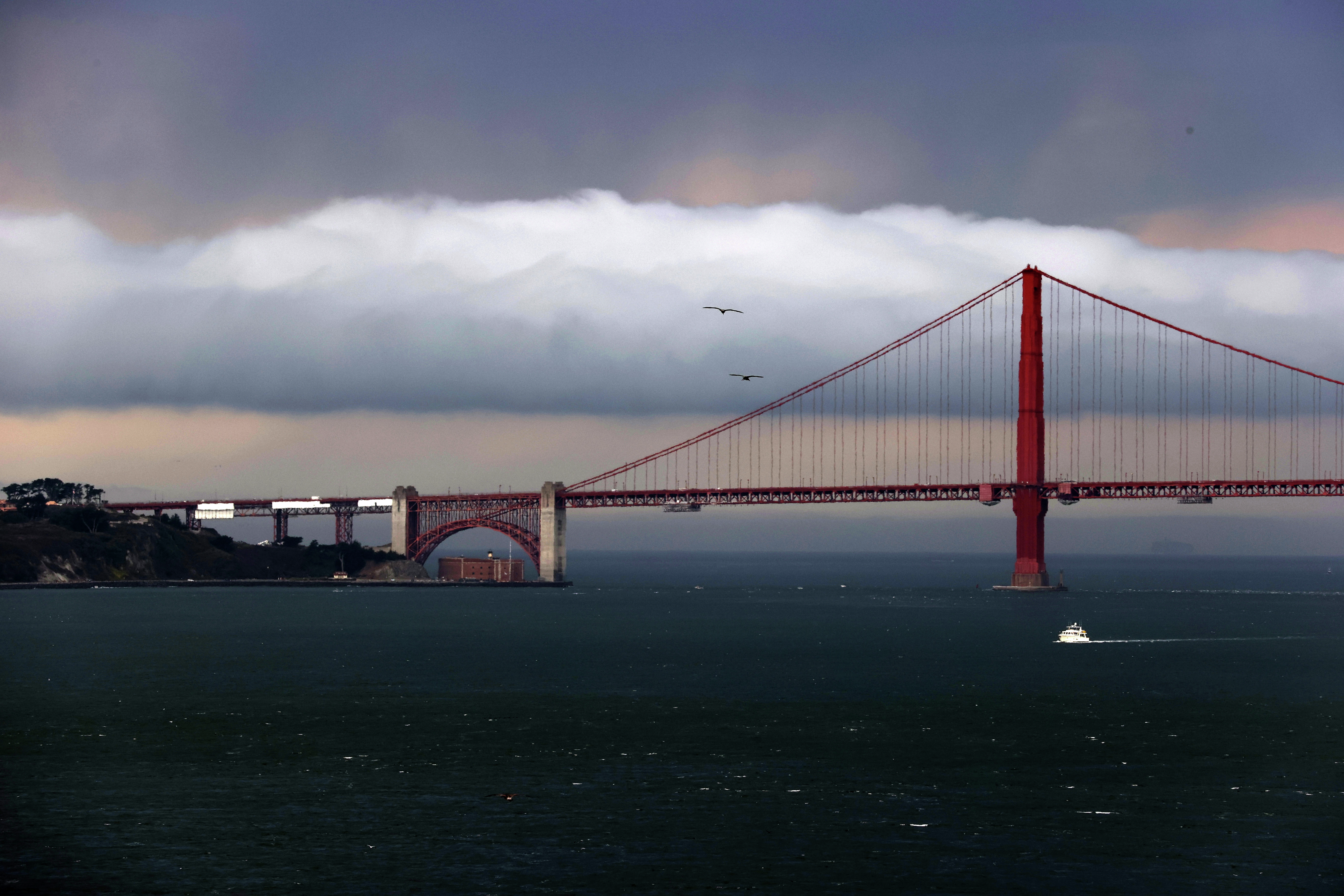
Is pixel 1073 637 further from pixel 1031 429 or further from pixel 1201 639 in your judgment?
pixel 1031 429

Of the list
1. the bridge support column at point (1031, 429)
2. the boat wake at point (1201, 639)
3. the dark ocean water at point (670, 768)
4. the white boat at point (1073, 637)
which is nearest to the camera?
the dark ocean water at point (670, 768)

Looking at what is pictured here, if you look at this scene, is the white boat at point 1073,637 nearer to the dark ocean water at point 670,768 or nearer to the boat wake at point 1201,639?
the boat wake at point 1201,639

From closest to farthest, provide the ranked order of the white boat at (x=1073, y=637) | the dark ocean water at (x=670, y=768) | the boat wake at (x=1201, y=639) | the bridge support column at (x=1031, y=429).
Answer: the dark ocean water at (x=670, y=768) → the white boat at (x=1073, y=637) → the boat wake at (x=1201, y=639) → the bridge support column at (x=1031, y=429)

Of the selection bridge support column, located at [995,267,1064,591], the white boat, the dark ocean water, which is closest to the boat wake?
the white boat

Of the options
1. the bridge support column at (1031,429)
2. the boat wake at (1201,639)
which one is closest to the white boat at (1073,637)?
the boat wake at (1201,639)

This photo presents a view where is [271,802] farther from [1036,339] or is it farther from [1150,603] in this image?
[1150,603]

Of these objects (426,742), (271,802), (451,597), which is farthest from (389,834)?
(451,597)

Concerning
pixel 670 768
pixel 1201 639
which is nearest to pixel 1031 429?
pixel 1201 639

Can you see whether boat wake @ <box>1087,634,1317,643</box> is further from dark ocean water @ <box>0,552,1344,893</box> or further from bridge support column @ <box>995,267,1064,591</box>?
bridge support column @ <box>995,267,1064,591</box>
